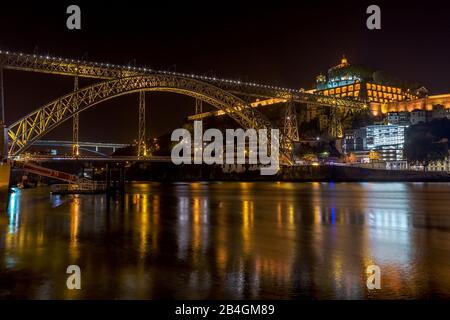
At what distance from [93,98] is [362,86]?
76018 millimetres

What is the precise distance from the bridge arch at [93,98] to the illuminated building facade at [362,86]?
194 ft

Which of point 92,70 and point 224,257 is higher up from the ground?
point 92,70

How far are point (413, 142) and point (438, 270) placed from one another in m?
72.7

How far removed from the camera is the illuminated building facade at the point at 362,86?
4008 inches

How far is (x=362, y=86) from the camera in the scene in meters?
101

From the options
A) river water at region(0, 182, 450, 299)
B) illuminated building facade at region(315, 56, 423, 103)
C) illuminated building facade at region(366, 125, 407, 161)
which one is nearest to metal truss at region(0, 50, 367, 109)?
river water at region(0, 182, 450, 299)

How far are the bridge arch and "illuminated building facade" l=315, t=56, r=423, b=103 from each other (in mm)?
59190

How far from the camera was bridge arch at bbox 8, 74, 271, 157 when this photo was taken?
3719 cm

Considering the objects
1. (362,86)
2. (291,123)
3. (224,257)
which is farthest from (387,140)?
(224,257)

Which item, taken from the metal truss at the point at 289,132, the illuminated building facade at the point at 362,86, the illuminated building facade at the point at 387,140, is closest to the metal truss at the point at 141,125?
the metal truss at the point at 289,132

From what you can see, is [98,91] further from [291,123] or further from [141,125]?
[291,123]

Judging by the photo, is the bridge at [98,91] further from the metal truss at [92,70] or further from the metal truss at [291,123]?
A: the metal truss at [291,123]

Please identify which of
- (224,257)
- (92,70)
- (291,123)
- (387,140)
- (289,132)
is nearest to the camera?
(224,257)

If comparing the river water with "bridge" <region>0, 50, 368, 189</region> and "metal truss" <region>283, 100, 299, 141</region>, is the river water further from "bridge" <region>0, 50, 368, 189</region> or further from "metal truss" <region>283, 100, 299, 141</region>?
"metal truss" <region>283, 100, 299, 141</region>
